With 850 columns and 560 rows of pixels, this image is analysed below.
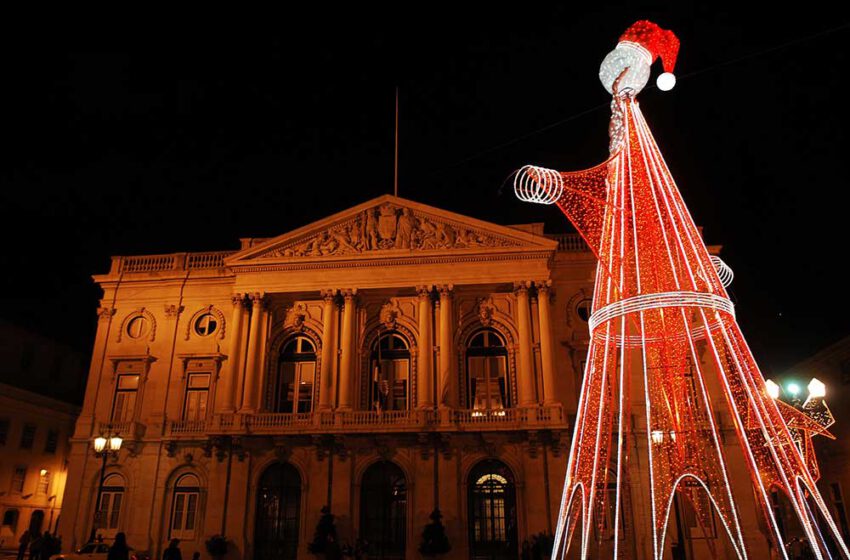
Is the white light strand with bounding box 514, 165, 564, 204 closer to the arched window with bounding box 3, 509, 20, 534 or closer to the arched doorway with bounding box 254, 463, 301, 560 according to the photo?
the arched doorway with bounding box 254, 463, 301, 560

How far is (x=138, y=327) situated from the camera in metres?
35.2

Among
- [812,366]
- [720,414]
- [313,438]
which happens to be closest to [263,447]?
[313,438]

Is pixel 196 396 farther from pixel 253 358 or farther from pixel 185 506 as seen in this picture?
pixel 185 506

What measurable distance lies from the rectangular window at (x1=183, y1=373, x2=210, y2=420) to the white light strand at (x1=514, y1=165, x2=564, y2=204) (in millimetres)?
24653

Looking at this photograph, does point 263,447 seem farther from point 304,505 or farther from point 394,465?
point 394,465

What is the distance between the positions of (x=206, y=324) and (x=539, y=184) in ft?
84.7

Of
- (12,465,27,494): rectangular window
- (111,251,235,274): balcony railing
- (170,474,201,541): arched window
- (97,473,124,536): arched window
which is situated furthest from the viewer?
(12,465,27,494): rectangular window

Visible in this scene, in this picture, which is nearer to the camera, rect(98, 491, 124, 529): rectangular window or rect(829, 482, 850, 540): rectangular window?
rect(98, 491, 124, 529): rectangular window

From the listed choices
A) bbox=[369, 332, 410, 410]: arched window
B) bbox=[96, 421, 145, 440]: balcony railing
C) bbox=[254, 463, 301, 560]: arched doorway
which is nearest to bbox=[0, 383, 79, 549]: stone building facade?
bbox=[96, 421, 145, 440]: balcony railing

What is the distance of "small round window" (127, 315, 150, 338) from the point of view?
35.0 m

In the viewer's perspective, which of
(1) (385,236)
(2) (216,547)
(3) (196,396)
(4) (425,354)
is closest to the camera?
(2) (216,547)

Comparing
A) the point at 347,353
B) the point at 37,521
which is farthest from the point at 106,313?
the point at 347,353

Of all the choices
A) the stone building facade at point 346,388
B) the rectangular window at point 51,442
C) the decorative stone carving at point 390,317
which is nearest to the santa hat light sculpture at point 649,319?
the stone building facade at point 346,388

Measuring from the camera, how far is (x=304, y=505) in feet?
96.5
